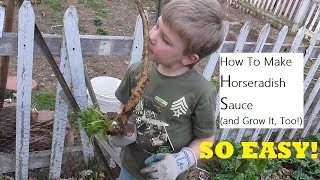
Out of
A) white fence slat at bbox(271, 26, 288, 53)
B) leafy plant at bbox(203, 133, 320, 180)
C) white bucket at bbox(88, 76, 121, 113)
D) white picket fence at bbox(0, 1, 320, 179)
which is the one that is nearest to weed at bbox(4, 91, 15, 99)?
white bucket at bbox(88, 76, 121, 113)

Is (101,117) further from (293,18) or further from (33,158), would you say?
(293,18)

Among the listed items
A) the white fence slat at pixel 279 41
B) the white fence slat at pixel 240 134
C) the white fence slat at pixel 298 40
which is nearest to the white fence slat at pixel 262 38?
A: the white fence slat at pixel 279 41

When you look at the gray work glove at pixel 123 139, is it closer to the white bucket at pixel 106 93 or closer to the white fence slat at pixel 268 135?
the white bucket at pixel 106 93

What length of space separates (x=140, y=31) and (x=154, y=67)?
66cm

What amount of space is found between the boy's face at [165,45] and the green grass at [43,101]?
2194mm

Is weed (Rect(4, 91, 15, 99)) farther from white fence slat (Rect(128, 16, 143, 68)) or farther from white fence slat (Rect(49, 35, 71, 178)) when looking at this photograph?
white fence slat (Rect(128, 16, 143, 68))

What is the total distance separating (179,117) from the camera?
165 centimetres

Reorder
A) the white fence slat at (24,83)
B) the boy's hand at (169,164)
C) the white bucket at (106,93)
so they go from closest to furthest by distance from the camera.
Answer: the boy's hand at (169,164) < the white fence slat at (24,83) < the white bucket at (106,93)

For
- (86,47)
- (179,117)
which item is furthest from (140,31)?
(179,117)

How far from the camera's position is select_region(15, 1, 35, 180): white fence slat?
197 cm

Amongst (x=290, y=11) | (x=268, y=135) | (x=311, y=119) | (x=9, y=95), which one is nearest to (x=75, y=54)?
(x=9, y=95)

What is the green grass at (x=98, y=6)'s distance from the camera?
230 inches

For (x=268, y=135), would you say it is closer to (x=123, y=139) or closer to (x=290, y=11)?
(x=123, y=139)

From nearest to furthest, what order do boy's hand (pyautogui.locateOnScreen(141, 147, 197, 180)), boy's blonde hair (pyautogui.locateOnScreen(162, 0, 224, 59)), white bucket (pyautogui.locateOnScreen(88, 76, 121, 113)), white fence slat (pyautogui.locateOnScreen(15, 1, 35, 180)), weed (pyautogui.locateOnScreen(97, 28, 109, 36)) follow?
boy's blonde hair (pyautogui.locateOnScreen(162, 0, 224, 59)) → boy's hand (pyautogui.locateOnScreen(141, 147, 197, 180)) → white fence slat (pyautogui.locateOnScreen(15, 1, 35, 180)) → white bucket (pyautogui.locateOnScreen(88, 76, 121, 113)) → weed (pyautogui.locateOnScreen(97, 28, 109, 36))
